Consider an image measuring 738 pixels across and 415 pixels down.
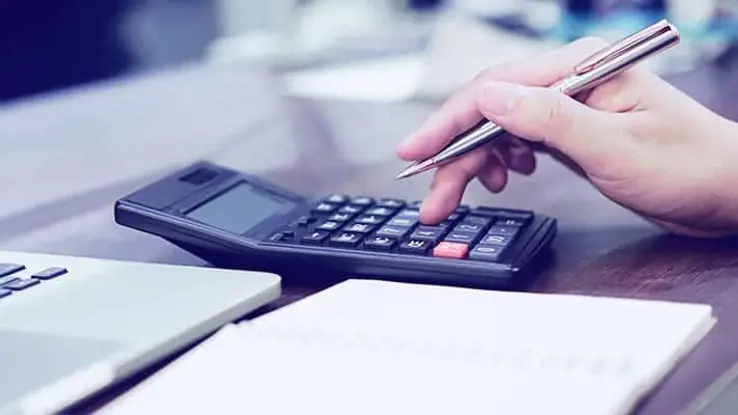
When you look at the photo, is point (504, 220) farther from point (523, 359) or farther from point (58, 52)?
point (58, 52)

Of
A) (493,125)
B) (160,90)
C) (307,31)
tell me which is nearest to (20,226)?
(493,125)

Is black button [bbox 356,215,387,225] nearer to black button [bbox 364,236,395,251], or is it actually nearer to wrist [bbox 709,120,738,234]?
black button [bbox 364,236,395,251]

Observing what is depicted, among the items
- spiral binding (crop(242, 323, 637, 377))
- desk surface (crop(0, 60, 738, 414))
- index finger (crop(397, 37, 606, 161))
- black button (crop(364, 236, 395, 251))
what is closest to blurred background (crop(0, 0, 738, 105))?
desk surface (crop(0, 60, 738, 414))

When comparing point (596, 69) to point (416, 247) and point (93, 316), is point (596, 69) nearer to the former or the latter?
point (416, 247)

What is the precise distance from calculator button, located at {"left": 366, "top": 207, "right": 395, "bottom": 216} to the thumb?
0.08m

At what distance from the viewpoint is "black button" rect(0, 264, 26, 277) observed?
0.56 metres

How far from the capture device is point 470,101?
2.11 feet

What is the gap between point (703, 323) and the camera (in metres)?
0.46

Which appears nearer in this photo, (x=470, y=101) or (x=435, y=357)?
(x=435, y=357)

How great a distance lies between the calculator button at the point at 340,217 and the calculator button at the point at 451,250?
67 mm

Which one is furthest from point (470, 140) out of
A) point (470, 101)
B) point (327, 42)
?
point (327, 42)

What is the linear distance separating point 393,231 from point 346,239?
25 mm

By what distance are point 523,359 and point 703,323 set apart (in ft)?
0.27

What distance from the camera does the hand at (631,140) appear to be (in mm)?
575
